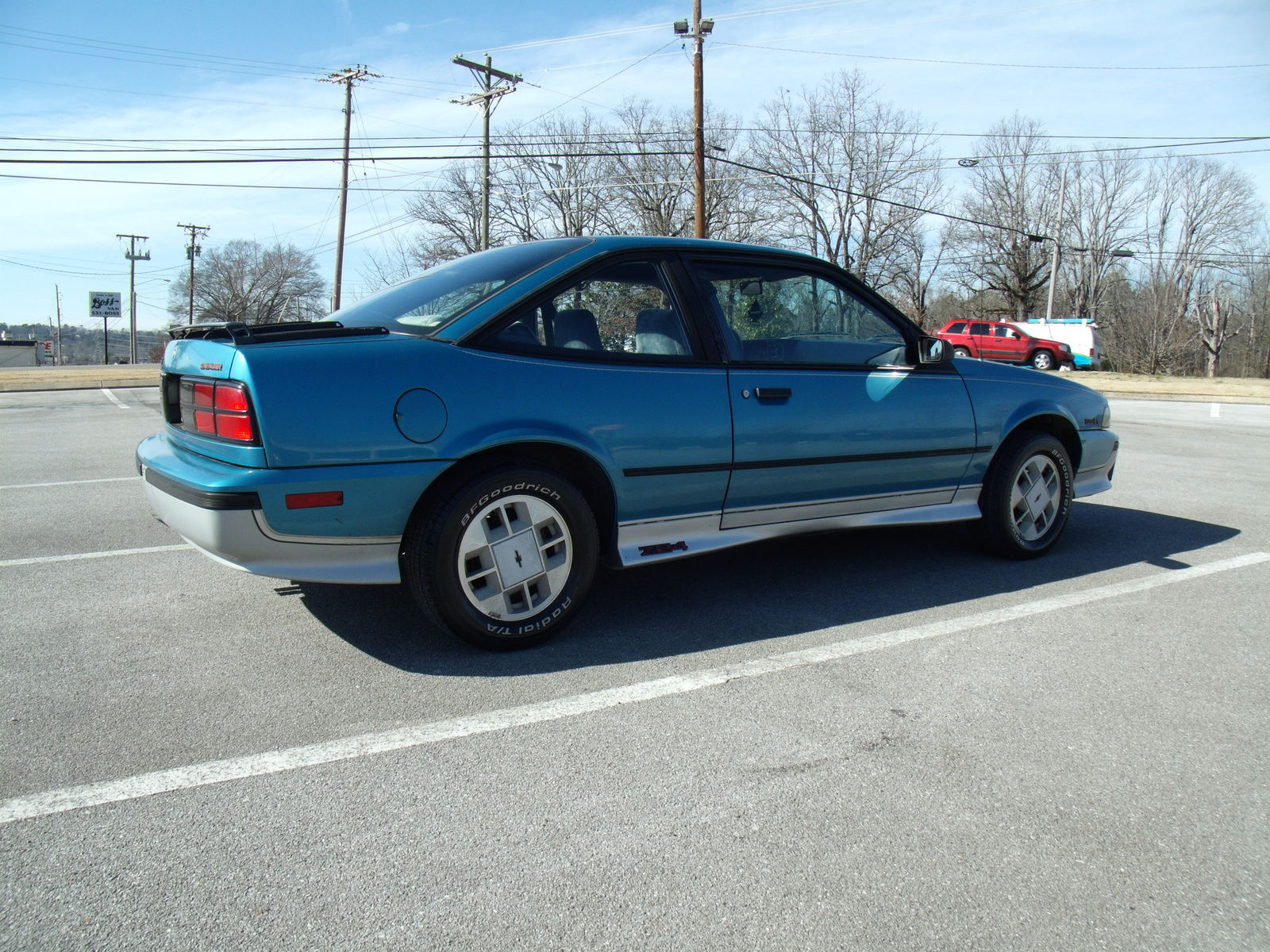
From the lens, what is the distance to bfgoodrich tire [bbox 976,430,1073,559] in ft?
14.9

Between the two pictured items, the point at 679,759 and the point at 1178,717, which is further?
the point at 1178,717

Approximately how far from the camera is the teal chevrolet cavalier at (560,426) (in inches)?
114

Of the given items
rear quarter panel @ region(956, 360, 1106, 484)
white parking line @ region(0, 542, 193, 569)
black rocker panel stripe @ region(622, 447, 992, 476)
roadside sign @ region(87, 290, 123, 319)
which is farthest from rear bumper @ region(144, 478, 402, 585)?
roadside sign @ region(87, 290, 123, 319)

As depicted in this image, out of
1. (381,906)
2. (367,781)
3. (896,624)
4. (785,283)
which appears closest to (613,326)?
(785,283)

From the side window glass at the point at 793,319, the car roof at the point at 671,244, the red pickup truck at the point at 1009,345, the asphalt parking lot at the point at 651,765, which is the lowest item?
the asphalt parking lot at the point at 651,765

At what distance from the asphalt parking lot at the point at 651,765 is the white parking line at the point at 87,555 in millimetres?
110

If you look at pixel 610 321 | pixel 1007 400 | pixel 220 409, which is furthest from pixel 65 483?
pixel 1007 400

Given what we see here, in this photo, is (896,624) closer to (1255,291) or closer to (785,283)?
(785,283)

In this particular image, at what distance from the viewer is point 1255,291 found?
59.9 metres

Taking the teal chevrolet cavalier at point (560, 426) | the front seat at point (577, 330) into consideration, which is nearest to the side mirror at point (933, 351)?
the teal chevrolet cavalier at point (560, 426)

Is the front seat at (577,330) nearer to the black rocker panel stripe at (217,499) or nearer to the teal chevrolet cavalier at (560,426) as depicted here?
the teal chevrolet cavalier at (560,426)

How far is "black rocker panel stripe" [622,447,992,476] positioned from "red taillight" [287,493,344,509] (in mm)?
1065

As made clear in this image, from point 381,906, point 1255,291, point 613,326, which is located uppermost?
point 1255,291

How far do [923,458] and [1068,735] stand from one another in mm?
1774
